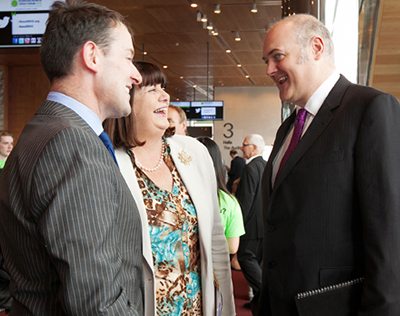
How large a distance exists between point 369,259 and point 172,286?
2.81 feet

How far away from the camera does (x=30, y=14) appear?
4781 mm

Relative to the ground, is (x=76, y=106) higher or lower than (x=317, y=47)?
lower

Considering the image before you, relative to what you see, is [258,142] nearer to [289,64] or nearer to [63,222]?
[289,64]

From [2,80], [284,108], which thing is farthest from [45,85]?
[284,108]

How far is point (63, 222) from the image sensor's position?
958 millimetres

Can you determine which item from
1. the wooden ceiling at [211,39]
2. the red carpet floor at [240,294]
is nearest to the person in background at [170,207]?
the red carpet floor at [240,294]

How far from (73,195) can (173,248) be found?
0.91 m

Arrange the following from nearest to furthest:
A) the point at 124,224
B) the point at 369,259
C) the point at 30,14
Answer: the point at 124,224 < the point at 369,259 < the point at 30,14

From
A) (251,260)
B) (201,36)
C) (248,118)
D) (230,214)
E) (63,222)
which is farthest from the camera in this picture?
(248,118)

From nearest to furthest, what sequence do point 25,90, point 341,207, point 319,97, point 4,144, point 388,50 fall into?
point 341,207 → point 319,97 → point 388,50 → point 4,144 → point 25,90

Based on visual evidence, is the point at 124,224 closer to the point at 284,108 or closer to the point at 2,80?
the point at 284,108

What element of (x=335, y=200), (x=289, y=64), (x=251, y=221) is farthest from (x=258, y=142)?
(x=335, y=200)

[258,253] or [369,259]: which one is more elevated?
[369,259]

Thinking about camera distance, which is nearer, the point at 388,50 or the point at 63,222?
the point at 63,222
